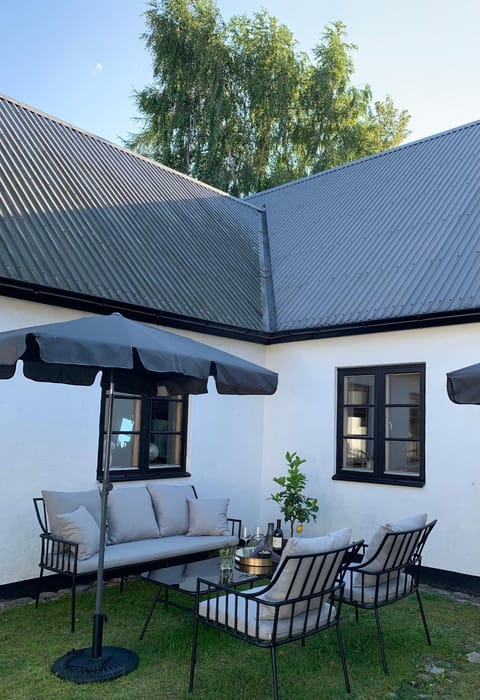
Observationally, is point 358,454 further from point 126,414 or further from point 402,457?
point 126,414

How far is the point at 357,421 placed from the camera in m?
8.36

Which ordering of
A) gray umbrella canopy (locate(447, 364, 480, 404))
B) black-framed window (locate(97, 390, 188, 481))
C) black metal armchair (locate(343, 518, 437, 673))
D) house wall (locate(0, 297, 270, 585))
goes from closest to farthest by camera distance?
gray umbrella canopy (locate(447, 364, 480, 404)), black metal armchair (locate(343, 518, 437, 673)), house wall (locate(0, 297, 270, 585)), black-framed window (locate(97, 390, 188, 481))

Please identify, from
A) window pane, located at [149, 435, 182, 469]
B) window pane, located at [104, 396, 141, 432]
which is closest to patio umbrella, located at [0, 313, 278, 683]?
window pane, located at [104, 396, 141, 432]

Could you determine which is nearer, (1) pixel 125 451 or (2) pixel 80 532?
(2) pixel 80 532

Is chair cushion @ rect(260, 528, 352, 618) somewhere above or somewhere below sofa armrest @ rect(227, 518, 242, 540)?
above

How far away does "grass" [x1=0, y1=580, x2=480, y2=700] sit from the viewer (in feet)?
13.6

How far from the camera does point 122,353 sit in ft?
13.4

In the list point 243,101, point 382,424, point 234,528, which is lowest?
point 234,528

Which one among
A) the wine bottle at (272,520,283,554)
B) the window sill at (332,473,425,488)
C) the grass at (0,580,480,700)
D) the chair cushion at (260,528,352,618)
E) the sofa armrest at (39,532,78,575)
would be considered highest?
the window sill at (332,473,425,488)

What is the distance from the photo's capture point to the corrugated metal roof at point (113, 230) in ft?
23.4

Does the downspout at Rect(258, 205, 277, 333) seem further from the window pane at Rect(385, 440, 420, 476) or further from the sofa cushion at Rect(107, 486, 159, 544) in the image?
the sofa cushion at Rect(107, 486, 159, 544)

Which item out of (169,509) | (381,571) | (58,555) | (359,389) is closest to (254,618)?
(381,571)

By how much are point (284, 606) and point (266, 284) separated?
7.01 m

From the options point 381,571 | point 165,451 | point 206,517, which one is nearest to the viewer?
point 381,571
